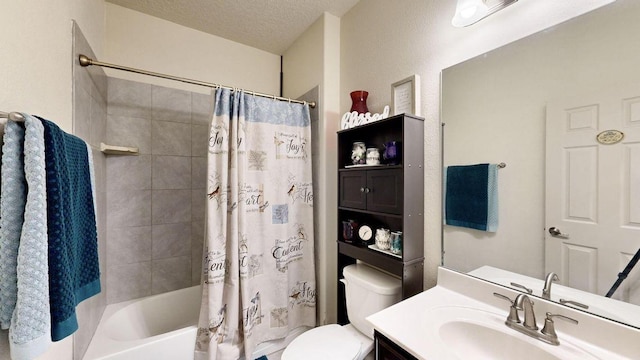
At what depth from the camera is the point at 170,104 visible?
1962 mm

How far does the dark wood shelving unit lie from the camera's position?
1.17m

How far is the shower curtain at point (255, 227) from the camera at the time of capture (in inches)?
58.4

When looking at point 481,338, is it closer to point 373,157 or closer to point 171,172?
point 373,157

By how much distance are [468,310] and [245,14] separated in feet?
7.43

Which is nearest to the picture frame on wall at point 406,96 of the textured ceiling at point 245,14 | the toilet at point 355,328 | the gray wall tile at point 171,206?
the textured ceiling at point 245,14

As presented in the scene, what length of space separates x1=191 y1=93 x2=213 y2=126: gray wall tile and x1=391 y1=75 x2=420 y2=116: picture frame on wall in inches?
59.7

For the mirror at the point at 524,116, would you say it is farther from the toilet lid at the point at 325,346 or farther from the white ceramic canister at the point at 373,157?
the toilet lid at the point at 325,346

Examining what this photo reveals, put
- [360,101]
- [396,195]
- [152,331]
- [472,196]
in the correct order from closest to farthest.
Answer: [472,196]
[396,195]
[360,101]
[152,331]

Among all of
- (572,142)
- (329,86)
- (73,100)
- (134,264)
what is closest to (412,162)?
(572,142)

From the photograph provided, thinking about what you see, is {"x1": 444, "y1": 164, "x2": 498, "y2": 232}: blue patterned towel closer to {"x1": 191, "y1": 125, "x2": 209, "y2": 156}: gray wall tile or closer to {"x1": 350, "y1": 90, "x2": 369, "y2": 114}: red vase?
{"x1": 350, "y1": 90, "x2": 369, "y2": 114}: red vase

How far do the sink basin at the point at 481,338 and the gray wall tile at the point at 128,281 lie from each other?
202cm

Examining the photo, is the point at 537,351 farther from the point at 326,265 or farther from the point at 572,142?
the point at 326,265

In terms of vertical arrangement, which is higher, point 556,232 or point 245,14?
point 245,14

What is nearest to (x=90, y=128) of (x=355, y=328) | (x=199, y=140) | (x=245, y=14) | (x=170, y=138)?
(x=170, y=138)
